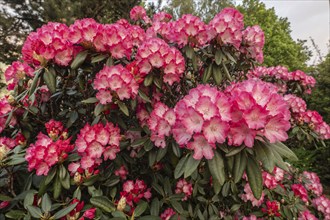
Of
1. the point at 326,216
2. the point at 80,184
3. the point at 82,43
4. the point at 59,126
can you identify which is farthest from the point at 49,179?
the point at 326,216

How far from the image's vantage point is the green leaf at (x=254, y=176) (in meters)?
1.04

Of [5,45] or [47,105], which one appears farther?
[5,45]

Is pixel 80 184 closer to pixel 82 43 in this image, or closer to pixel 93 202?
pixel 93 202

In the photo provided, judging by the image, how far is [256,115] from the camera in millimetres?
970

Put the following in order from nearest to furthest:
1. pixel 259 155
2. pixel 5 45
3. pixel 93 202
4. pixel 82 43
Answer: pixel 259 155 → pixel 93 202 → pixel 82 43 → pixel 5 45

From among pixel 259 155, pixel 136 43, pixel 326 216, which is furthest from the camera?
pixel 326 216

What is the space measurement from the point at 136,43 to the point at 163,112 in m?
0.63

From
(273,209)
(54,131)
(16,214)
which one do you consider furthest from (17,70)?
(273,209)

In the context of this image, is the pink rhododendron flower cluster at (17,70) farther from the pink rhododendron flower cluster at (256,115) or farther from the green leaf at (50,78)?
the pink rhododendron flower cluster at (256,115)

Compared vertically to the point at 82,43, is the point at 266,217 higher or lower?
lower

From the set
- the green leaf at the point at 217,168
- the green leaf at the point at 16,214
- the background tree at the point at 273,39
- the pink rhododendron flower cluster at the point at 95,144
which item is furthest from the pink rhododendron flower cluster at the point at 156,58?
the background tree at the point at 273,39

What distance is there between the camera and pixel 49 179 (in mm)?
1312

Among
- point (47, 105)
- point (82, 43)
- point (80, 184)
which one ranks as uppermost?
point (82, 43)

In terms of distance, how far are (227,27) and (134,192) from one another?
3.63 feet
